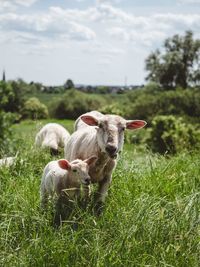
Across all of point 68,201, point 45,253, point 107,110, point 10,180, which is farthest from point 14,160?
point 107,110

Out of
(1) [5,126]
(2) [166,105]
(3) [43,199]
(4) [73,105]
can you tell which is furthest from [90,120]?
(4) [73,105]

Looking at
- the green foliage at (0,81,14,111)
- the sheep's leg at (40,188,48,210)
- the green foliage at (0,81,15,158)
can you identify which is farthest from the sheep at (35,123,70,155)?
the green foliage at (0,81,14,111)

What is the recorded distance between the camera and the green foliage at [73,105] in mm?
63250

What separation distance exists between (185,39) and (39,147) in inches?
2186

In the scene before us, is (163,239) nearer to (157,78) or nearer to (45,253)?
(45,253)

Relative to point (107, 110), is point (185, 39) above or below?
above

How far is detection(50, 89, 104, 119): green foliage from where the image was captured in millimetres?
63250

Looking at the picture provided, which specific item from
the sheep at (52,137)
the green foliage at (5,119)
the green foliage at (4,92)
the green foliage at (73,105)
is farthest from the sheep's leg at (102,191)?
the green foliage at (73,105)

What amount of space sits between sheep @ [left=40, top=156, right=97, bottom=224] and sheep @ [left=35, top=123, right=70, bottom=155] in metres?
4.11

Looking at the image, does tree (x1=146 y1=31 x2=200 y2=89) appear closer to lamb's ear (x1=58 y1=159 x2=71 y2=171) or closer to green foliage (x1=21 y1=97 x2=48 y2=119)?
green foliage (x1=21 y1=97 x2=48 y2=119)

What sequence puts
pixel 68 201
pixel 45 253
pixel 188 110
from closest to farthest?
1. pixel 45 253
2. pixel 68 201
3. pixel 188 110

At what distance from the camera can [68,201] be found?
22.6 ft

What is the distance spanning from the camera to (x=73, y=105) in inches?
2537

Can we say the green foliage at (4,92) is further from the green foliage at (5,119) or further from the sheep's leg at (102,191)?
the sheep's leg at (102,191)
